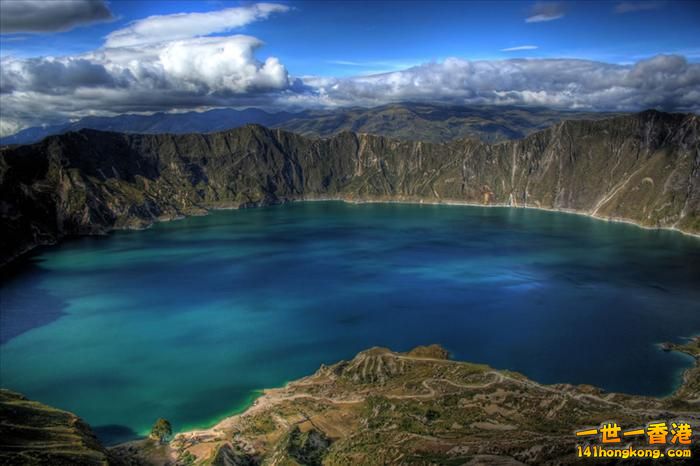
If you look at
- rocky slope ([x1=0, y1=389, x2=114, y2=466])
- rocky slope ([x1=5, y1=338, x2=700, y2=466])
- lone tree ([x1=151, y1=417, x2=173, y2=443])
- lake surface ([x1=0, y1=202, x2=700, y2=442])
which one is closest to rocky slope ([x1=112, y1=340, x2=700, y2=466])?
rocky slope ([x1=5, y1=338, x2=700, y2=466])

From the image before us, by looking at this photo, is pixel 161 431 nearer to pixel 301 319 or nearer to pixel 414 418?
pixel 414 418

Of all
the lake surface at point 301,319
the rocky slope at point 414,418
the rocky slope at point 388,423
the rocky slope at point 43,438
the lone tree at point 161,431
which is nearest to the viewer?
the rocky slope at point 414,418

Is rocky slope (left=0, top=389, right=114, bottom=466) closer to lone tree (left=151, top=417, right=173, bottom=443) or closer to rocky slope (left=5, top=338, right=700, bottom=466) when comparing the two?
rocky slope (left=5, top=338, right=700, bottom=466)

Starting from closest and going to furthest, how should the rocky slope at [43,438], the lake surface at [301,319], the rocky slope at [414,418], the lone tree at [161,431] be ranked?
the rocky slope at [414,418] → the rocky slope at [43,438] → the lone tree at [161,431] → the lake surface at [301,319]

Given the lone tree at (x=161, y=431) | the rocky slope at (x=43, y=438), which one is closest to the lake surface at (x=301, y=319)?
the lone tree at (x=161, y=431)

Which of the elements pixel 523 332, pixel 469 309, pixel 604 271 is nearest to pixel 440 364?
pixel 523 332

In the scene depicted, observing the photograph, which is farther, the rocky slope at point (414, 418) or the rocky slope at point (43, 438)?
the rocky slope at point (43, 438)

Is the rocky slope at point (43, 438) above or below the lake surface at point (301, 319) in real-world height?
above

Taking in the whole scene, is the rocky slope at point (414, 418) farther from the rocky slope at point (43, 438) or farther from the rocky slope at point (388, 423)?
the rocky slope at point (43, 438)
